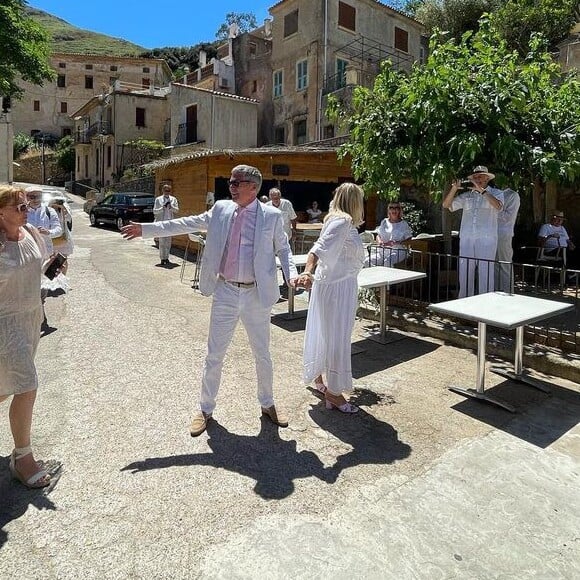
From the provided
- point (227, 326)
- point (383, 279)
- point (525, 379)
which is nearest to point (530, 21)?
point (383, 279)

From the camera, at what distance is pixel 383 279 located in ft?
17.2

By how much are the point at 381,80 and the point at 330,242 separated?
12.7ft

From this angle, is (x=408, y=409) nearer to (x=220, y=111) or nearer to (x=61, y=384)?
(x=61, y=384)

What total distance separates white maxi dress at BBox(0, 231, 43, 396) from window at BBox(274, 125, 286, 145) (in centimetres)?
2408

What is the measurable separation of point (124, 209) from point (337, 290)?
17582mm

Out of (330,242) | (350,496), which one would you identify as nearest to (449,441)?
(350,496)

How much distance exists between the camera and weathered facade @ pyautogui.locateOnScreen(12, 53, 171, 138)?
2142 inches

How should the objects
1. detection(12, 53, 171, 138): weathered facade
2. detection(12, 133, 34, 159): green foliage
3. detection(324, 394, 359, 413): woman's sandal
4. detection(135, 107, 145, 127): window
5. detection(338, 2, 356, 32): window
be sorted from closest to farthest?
detection(324, 394, 359, 413): woman's sandal
detection(338, 2, 356, 32): window
detection(135, 107, 145, 127): window
detection(12, 133, 34, 159): green foliage
detection(12, 53, 171, 138): weathered facade

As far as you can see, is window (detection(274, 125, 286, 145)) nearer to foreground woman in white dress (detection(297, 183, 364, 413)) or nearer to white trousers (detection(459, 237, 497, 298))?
white trousers (detection(459, 237, 497, 298))

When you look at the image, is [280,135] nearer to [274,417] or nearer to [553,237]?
[553,237]

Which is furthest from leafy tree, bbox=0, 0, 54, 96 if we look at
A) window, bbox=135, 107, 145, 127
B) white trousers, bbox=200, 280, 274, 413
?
white trousers, bbox=200, 280, 274, 413

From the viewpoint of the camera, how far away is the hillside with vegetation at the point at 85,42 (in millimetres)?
87650

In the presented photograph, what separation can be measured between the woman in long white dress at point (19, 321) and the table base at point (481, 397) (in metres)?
3.19

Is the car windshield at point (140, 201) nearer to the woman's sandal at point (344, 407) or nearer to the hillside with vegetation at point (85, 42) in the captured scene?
the woman's sandal at point (344, 407)
